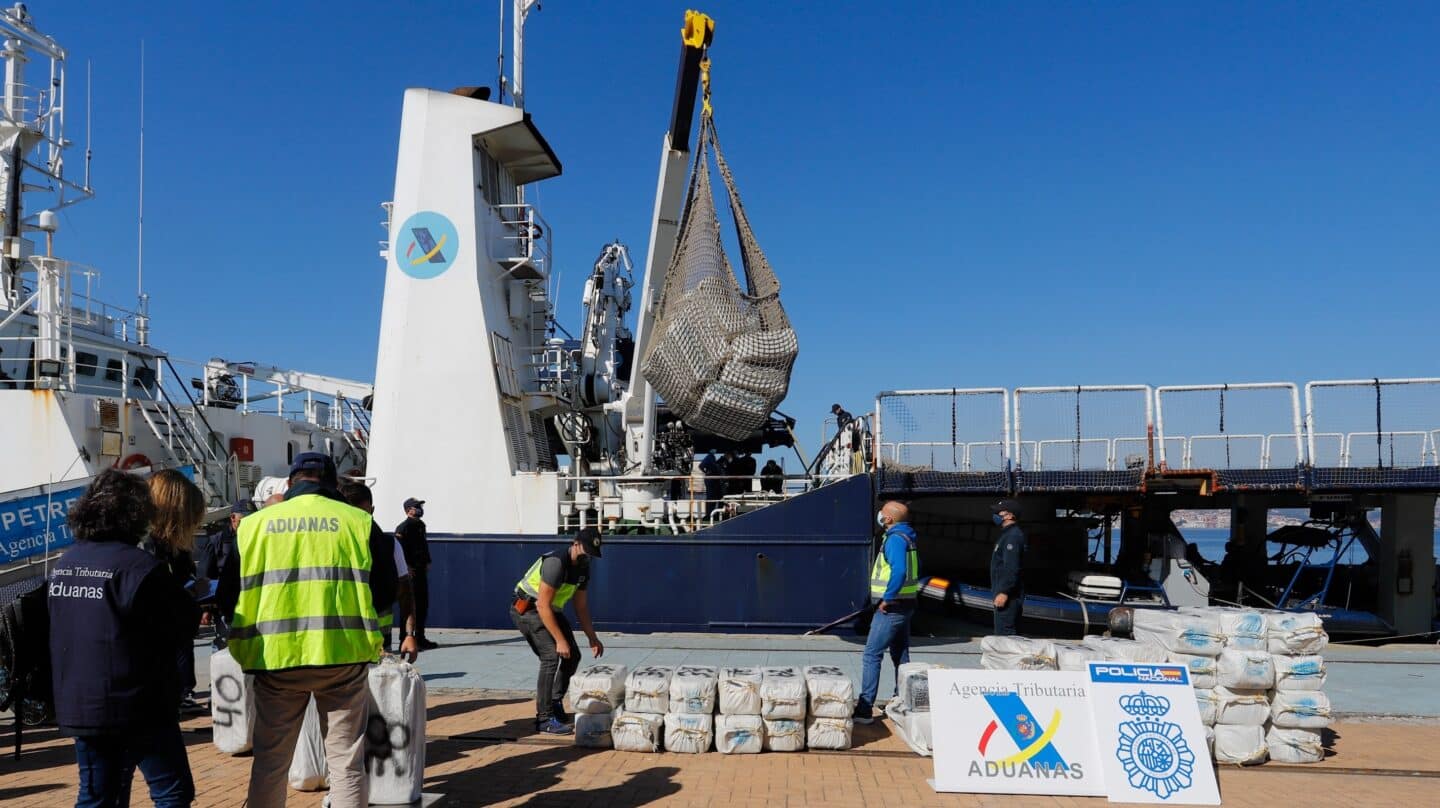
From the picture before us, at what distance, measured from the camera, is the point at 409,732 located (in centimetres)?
412

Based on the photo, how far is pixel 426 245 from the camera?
10891mm

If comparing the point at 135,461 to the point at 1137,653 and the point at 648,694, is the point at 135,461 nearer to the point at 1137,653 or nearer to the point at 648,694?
the point at 648,694

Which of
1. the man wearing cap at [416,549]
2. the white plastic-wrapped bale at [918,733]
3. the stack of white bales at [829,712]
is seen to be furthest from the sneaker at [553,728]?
the man wearing cap at [416,549]

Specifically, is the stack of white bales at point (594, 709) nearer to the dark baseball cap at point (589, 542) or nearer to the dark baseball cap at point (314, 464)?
the dark baseball cap at point (589, 542)

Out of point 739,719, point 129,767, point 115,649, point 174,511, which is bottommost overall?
point 739,719

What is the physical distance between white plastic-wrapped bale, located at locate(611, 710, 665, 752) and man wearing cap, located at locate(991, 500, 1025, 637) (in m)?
2.99

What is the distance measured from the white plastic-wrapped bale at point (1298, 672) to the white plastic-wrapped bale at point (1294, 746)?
25 cm

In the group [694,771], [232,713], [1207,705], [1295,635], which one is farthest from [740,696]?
[1295,635]

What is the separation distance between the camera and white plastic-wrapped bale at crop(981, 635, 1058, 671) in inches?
211

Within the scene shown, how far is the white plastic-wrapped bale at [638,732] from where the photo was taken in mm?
5266

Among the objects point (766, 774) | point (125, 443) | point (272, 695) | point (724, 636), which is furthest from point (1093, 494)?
point (125, 443)

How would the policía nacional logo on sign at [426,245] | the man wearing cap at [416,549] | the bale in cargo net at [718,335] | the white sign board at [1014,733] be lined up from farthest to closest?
1. the policía nacional logo on sign at [426,245]
2. the bale in cargo net at [718,335]
3. the man wearing cap at [416,549]
4. the white sign board at [1014,733]

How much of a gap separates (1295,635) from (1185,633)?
0.64 meters

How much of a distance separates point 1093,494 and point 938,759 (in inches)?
279
